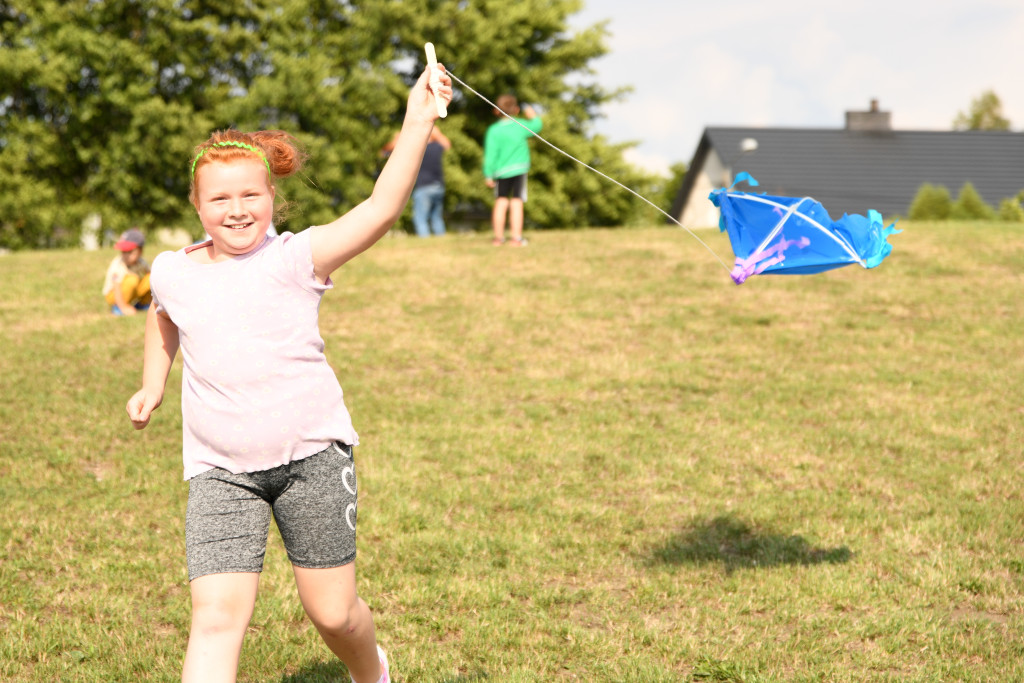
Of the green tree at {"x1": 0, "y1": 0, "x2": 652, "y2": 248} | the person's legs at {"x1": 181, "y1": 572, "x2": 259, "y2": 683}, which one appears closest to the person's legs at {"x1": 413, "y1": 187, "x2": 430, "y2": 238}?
the green tree at {"x1": 0, "y1": 0, "x2": 652, "y2": 248}

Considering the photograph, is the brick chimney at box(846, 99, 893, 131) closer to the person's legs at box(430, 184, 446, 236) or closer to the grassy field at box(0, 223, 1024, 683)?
the person's legs at box(430, 184, 446, 236)

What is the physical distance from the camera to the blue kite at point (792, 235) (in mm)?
3973

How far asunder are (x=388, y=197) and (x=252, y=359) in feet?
1.94

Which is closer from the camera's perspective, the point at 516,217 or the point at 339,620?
the point at 339,620

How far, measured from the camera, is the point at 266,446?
2.76 m

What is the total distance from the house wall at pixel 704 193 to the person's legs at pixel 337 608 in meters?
37.8

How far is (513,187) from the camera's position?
1302 centimetres

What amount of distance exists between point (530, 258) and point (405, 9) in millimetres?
20764

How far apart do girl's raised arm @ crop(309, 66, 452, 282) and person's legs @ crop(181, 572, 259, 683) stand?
93 centimetres

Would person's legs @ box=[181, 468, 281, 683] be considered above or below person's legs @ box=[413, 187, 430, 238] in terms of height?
below

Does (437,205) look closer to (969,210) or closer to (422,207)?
(422,207)

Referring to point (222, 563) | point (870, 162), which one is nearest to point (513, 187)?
point (222, 563)

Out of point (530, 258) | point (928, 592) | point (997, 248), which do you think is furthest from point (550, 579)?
point (997, 248)

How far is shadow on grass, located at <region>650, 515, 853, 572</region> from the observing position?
4.81m
